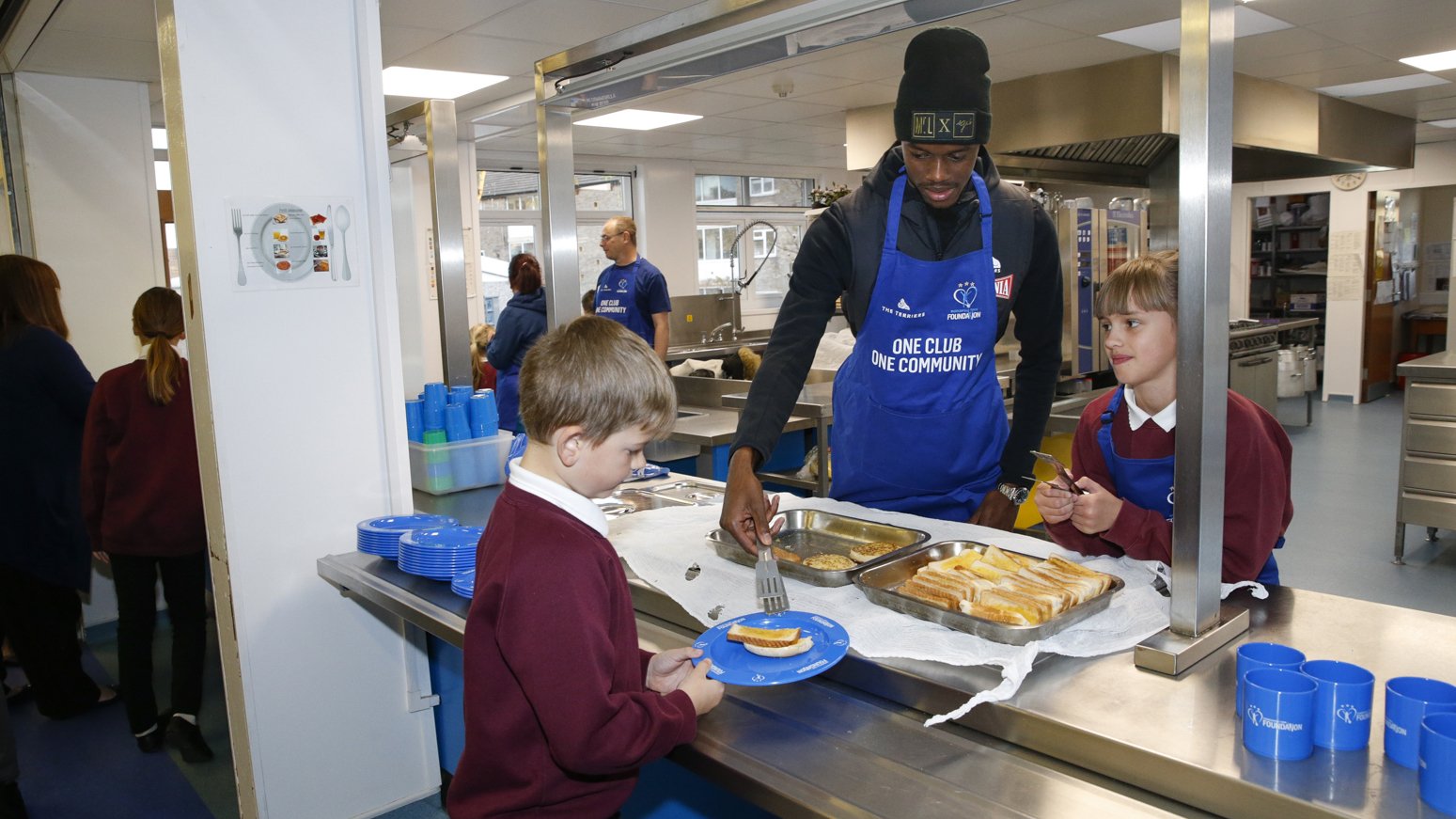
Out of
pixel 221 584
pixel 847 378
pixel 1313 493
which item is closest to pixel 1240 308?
pixel 1313 493

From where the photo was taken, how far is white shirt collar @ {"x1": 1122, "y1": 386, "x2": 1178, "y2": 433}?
157 cm

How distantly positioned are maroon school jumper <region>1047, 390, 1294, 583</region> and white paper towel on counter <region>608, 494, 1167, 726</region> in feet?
0.16

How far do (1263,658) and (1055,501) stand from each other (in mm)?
423

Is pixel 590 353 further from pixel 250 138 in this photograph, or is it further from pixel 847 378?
pixel 250 138

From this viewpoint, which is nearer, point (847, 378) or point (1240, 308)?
point (847, 378)

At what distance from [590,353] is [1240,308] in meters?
11.8

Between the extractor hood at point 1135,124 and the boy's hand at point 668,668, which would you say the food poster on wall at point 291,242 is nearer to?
the boy's hand at point 668,668

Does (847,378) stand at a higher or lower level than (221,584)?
higher

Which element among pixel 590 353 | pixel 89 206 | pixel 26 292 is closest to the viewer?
pixel 590 353

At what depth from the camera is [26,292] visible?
315 centimetres

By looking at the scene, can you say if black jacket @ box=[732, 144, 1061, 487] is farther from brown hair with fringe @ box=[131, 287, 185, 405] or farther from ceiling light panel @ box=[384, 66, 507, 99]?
ceiling light panel @ box=[384, 66, 507, 99]

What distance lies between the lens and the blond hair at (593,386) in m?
1.18

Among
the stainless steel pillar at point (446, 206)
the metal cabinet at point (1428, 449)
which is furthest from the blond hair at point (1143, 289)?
the metal cabinet at point (1428, 449)

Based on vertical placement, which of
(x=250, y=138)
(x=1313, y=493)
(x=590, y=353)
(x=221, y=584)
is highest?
(x=250, y=138)
